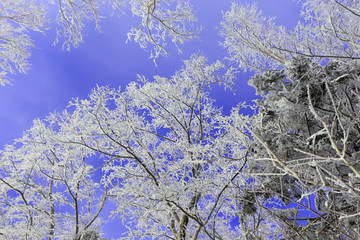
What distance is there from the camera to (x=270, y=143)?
2.67 meters

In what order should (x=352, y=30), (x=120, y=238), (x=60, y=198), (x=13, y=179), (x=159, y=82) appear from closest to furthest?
(x=352, y=30), (x=120, y=238), (x=13, y=179), (x=60, y=198), (x=159, y=82)

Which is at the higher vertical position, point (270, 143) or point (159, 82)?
point (159, 82)

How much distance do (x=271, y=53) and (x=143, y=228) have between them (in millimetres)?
5108

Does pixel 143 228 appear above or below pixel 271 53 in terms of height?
below

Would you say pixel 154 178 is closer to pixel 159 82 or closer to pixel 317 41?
pixel 159 82

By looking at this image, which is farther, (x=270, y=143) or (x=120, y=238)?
(x=120, y=238)

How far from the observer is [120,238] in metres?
6.32

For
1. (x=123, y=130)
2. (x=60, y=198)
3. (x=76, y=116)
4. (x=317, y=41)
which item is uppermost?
(x=317, y=41)

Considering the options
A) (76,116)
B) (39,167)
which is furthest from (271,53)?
(39,167)

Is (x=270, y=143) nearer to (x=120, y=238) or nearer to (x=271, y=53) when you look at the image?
(x=271, y=53)

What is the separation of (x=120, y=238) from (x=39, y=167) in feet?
12.5

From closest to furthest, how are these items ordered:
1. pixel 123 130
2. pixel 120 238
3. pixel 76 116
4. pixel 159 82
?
1. pixel 120 238
2. pixel 123 130
3. pixel 76 116
4. pixel 159 82

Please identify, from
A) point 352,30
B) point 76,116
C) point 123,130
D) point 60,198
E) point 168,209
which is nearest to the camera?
point 352,30

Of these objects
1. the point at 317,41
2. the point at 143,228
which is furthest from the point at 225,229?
the point at 317,41
